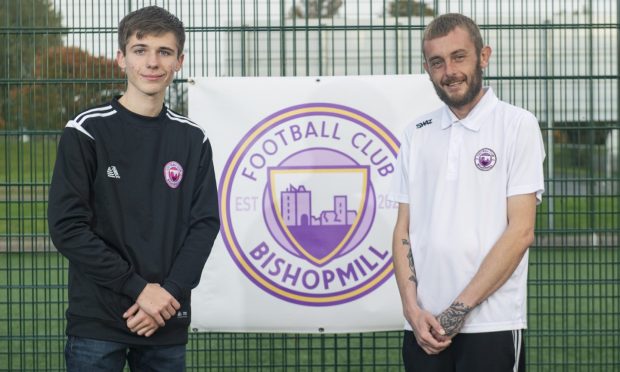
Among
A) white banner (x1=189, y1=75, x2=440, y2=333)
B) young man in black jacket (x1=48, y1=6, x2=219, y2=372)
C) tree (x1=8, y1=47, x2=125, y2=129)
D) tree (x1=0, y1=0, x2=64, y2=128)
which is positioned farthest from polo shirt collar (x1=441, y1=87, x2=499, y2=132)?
tree (x1=0, y1=0, x2=64, y2=128)

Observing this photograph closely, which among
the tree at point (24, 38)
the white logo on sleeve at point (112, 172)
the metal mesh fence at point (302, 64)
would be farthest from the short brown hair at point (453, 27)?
the tree at point (24, 38)

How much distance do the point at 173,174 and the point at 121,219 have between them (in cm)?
22

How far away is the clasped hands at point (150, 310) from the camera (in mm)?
2900

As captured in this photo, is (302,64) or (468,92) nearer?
(468,92)

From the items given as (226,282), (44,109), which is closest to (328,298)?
(226,282)

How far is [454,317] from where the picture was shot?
2957 millimetres

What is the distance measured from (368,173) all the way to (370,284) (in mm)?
581

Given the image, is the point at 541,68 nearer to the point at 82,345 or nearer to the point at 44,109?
the point at 44,109

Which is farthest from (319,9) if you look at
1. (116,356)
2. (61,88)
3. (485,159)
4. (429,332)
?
(116,356)

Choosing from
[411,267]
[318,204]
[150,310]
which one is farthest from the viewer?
[318,204]

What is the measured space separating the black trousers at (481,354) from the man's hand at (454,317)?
0.22 ft

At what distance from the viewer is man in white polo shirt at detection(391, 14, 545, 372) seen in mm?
2980

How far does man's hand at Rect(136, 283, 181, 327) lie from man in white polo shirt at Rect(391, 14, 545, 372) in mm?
795

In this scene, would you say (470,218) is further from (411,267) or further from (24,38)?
(24,38)
